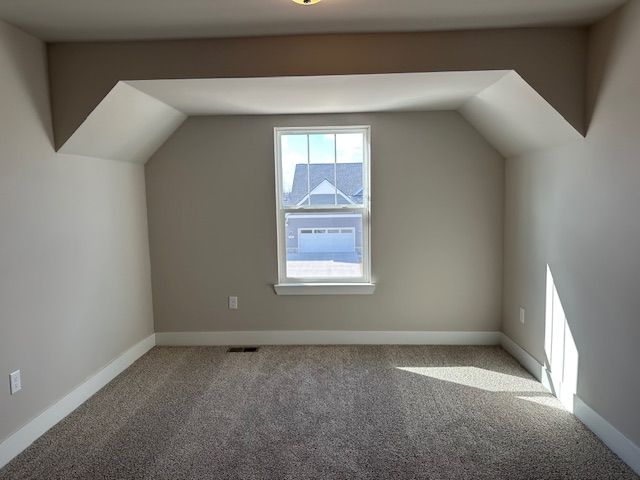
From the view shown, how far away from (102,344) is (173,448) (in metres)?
1.23

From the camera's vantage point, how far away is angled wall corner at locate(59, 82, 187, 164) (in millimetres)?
2859

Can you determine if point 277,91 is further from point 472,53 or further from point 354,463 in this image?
point 354,463

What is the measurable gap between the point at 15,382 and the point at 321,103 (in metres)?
2.70

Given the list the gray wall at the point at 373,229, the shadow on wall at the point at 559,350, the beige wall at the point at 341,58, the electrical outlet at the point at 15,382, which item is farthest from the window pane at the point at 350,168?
the electrical outlet at the point at 15,382

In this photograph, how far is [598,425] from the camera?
250cm

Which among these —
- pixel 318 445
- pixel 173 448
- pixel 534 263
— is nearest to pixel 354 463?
pixel 318 445

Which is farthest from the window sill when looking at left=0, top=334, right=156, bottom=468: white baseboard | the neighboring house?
left=0, top=334, right=156, bottom=468: white baseboard

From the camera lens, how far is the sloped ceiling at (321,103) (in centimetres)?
279

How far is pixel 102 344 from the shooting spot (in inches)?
131

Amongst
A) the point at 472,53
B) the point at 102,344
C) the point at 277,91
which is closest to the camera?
the point at 472,53

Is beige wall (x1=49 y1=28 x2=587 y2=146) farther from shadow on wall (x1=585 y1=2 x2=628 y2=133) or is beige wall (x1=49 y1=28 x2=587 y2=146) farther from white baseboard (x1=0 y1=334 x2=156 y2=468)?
white baseboard (x1=0 y1=334 x2=156 y2=468)

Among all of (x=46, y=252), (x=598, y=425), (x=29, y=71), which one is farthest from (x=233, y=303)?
(x=598, y=425)

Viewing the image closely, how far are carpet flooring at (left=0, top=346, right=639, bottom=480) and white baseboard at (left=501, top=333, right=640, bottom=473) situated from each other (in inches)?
1.7

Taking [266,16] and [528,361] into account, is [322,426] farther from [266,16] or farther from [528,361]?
[266,16]
